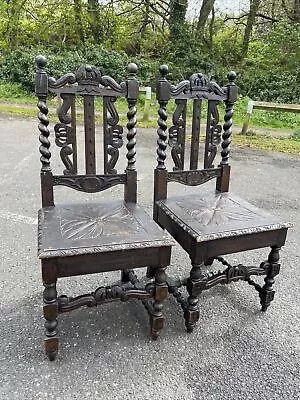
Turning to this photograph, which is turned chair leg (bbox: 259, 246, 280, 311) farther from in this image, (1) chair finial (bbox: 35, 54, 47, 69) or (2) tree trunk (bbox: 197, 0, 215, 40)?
(2) tree trunk (bbox: 197, 0, 215, 40)

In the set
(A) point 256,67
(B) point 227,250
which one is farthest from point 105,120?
(A) point 256,67

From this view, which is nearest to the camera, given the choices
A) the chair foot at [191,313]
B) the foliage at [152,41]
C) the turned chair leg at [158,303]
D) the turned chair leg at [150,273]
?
the turned chair leg at [158,303]

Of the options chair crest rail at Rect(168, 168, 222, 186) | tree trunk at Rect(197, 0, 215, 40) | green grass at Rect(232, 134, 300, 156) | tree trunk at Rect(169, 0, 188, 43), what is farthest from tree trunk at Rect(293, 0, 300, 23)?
chair crest rail at Rect(168, 168, 222, 186)

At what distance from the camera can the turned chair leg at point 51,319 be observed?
5.11 feet

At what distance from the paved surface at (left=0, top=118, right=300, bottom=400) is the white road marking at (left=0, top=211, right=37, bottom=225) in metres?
0.28

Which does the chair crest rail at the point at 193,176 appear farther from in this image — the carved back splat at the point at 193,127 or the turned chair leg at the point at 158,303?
the turned chair leg at the point at 158,303

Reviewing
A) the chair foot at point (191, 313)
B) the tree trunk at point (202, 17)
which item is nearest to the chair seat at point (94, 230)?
the chair foot at point (191, 313)

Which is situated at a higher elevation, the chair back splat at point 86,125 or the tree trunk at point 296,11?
the tree trunk at point 296,11

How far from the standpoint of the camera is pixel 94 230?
166 cm

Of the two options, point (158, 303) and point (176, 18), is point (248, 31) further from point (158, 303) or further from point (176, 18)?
point (158, 303)

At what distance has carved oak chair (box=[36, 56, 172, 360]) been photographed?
152cm

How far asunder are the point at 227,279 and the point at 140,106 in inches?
275

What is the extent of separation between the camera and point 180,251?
271cm

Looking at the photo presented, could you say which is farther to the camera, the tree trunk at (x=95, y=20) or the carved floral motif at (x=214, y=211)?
the tree trunk at (x=95, y=20)
